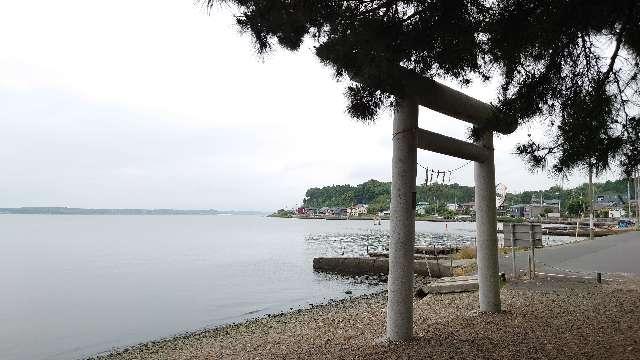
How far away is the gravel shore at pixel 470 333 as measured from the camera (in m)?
6.73

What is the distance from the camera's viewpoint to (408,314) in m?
7.41

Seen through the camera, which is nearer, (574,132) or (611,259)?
(574,132)

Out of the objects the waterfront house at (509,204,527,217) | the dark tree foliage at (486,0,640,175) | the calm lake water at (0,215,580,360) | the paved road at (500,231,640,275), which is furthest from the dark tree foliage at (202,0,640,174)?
the waterfront house at (509,204,527,217)

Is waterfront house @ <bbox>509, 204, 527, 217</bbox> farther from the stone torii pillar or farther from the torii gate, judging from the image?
the stone torii pillar

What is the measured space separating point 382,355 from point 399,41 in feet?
13.7

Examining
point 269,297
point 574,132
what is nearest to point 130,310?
point 269,297

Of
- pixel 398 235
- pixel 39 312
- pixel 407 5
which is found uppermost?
pixel 407 5

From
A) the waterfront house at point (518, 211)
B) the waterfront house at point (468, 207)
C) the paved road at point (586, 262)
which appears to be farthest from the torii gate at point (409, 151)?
the waterfront house at point (468, 207)

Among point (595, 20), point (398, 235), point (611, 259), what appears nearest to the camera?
point (595, 20)

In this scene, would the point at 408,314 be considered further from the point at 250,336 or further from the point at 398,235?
the point at 250,336

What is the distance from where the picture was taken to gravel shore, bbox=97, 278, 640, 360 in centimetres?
673

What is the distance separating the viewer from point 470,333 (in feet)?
25.1

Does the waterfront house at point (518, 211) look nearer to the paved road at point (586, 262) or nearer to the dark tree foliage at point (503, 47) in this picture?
the paved road at point (586, 262)

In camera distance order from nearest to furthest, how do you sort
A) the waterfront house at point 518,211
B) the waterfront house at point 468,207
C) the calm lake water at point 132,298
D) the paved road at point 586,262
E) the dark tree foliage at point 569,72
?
A: 1. the dark tree foliage at point 569,72
2. the paved road at point 586,262
3. the calm lake water at point 132,298
4. the waterfront house at point 518,211
5. the waterfront house at point 468,207
